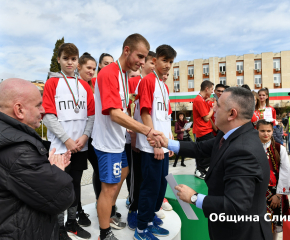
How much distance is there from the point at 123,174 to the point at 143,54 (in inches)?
57.6

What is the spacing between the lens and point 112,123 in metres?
2.31

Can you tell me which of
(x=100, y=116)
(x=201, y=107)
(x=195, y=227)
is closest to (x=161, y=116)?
(x=100, y=116)

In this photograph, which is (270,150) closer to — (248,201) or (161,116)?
(161,116)

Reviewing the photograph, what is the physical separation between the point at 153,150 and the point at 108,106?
757 mm

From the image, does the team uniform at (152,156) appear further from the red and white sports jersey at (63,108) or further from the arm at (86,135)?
the red and white sports jersey at (63,108)

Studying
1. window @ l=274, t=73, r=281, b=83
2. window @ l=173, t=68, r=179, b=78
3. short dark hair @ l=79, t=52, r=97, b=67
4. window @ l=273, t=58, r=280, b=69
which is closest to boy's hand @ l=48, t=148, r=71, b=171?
short dark hair @ l=79, t=52, r=97, b=67

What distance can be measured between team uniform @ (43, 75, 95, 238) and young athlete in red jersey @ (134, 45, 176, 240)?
70 cm

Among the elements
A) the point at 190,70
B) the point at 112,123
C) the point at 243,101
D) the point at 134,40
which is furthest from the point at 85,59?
the point at 190,70

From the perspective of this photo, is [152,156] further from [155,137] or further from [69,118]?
[69,118]

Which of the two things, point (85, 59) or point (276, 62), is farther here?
point (276, 62)

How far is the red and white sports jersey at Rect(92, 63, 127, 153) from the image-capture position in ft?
7.13

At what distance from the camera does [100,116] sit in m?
2.36

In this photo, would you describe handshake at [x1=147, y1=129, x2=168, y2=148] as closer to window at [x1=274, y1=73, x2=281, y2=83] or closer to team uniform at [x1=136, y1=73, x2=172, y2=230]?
team uniform at [x1=136, y1=73, x2=172, y2=230]

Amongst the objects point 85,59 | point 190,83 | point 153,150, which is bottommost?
point 153,150
